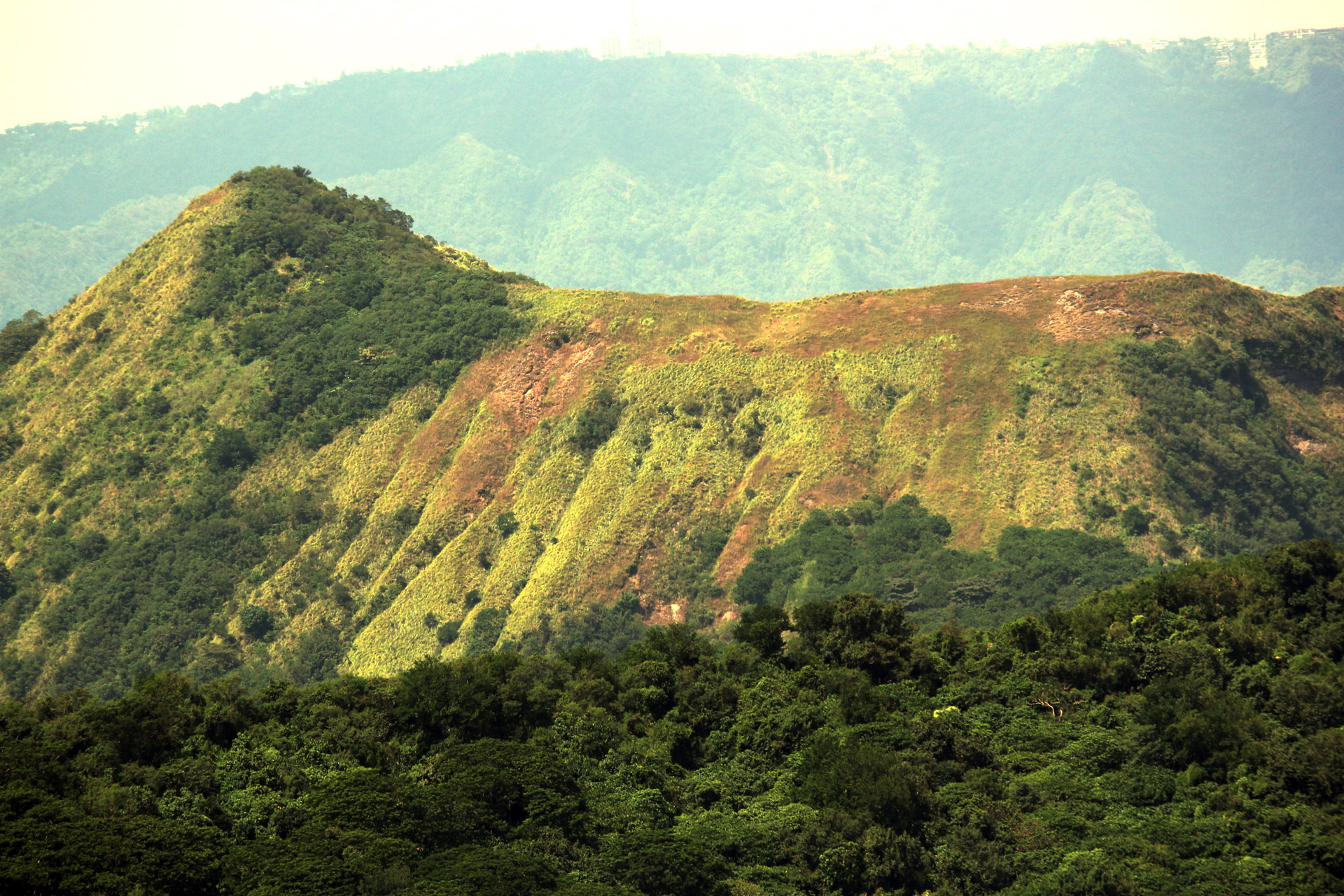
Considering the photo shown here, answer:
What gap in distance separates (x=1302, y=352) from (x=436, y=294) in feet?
309

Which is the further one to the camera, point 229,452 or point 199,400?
point 199,400

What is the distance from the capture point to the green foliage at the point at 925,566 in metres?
114

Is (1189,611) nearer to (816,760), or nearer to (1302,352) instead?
(816,760)

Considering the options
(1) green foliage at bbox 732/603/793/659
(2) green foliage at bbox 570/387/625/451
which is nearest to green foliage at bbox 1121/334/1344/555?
(1) green foliage at bbox 732/603/793/659

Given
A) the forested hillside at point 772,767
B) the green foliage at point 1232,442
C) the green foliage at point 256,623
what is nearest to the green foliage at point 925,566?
the green foliage at point 1232,442

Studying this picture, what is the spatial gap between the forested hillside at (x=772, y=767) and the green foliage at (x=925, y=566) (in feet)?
70.9

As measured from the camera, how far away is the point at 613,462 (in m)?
139

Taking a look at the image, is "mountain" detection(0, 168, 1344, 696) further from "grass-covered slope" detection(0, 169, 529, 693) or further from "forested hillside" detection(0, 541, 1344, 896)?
"forested hillside" detection(0, 541, 1344, 896)

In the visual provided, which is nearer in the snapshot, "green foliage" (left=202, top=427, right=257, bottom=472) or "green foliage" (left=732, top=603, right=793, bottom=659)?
"green foliage" (left=732, top=603, right=793, bottom=659)

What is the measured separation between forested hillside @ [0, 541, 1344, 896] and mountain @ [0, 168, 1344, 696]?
89.1ft

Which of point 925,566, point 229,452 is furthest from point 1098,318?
point 229,452

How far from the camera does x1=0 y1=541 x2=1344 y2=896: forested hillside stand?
205 ft

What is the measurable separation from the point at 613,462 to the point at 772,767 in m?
63.2

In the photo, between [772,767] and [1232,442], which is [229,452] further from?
[1232,442]
